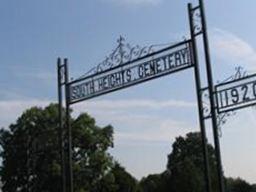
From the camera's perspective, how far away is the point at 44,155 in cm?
4638

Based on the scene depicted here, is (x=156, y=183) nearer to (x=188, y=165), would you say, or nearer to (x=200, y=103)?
(x=188, y=165)

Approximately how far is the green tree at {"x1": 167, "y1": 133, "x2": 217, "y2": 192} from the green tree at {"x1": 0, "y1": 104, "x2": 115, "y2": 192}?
16.5 meters

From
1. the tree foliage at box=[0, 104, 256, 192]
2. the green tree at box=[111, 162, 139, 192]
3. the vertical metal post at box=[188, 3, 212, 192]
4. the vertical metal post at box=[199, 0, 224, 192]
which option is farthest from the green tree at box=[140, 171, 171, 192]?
the vertical metal post at box=[199, 0, 224, 192]

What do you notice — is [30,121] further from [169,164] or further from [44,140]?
[169,164]

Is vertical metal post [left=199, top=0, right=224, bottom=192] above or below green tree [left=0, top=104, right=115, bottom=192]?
below

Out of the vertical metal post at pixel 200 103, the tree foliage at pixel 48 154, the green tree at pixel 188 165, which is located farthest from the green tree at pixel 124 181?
the vertical metal post at pixel 200 103

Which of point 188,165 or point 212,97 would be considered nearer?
point 212,97

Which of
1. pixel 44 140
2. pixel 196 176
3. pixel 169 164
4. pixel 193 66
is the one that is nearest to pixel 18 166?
pixel 44 140

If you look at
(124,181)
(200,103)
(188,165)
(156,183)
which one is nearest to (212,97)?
(200,103)

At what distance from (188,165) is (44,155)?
29281 millimetres

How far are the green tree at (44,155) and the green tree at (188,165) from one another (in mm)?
16509

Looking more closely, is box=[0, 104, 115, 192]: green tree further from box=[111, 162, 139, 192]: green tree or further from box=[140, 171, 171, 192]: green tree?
box=[140, 171, 171, 192]: green tree

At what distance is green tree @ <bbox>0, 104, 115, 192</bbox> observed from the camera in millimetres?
45906

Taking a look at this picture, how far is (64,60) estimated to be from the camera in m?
18.3
